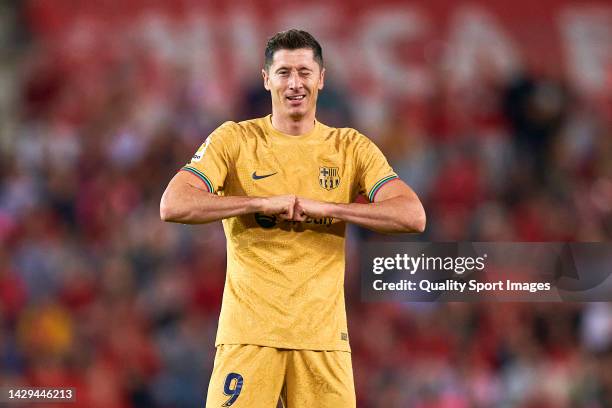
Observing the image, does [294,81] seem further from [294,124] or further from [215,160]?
[215,160]

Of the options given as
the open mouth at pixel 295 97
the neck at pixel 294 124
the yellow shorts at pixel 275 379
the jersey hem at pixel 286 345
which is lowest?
the yellow shorts at pixel 275 379

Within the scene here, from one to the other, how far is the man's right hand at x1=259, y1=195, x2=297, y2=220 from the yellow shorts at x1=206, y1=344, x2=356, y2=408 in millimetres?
471

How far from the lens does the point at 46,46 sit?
29.3 ft

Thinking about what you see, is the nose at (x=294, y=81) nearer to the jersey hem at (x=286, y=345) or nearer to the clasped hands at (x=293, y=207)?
the clasped hands at (x=293, y=207)

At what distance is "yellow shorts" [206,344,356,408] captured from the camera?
336 centimetres

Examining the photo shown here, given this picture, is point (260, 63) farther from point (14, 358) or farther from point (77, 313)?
point (14, 358)

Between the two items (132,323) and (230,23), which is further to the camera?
(230,23)

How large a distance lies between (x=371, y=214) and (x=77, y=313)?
470cm

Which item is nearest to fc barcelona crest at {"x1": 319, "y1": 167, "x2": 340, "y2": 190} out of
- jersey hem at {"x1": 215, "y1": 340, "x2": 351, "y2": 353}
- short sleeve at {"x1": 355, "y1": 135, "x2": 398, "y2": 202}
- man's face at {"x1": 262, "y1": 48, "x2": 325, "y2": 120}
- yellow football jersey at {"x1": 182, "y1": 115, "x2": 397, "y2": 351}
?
yellow football jersey at {"x1": 182, "y1": 115, "x2": 397, "y2": 351}

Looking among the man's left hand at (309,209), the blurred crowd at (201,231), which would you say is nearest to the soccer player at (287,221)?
the man's left hand at (309,209)

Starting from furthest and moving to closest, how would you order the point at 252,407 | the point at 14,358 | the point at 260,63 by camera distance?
the point at 260,63, the point at 14,358, the point at 252,407

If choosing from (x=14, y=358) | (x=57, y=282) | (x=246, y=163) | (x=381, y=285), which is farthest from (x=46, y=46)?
(x=246, y=163)

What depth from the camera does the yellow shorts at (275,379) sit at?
3.36 m

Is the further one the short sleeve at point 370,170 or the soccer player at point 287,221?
the short sleeve at point 370,170
